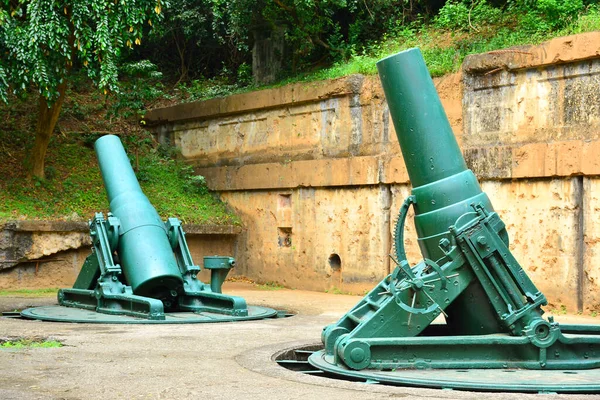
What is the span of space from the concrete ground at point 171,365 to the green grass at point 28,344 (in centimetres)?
15

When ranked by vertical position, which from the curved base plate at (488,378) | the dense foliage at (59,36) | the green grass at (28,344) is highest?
the dense foliage at (59,36)

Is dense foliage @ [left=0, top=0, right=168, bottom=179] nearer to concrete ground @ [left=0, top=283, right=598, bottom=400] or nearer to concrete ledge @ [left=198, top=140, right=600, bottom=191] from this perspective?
concrete ledge @ [left=198, top=140, right=600, bottom=191]

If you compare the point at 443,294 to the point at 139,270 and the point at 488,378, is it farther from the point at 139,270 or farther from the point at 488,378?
the point at 139,270

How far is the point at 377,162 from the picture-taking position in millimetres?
14664

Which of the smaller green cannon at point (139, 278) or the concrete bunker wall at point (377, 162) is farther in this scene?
the concrete bunker wall at point (377, 162)

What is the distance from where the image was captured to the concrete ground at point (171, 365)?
225 inches

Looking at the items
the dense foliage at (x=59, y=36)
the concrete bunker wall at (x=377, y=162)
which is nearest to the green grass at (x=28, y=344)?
the dense foliage at (x=59, y=36)

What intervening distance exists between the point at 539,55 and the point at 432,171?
20.4ft

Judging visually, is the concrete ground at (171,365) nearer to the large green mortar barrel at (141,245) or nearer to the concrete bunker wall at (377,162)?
the large green mortar barrel at (141,245)

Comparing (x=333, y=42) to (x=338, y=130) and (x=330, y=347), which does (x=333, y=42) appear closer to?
(x=338, y=130)

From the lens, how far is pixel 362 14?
19234mm

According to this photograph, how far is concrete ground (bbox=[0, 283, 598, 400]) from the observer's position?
572 centimetres

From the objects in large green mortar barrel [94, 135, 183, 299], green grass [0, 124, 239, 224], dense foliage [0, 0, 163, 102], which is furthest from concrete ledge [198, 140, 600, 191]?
large green mortar barrel [94, 135, 183, 299]

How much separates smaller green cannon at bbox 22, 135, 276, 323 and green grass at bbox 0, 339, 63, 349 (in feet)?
6.41
